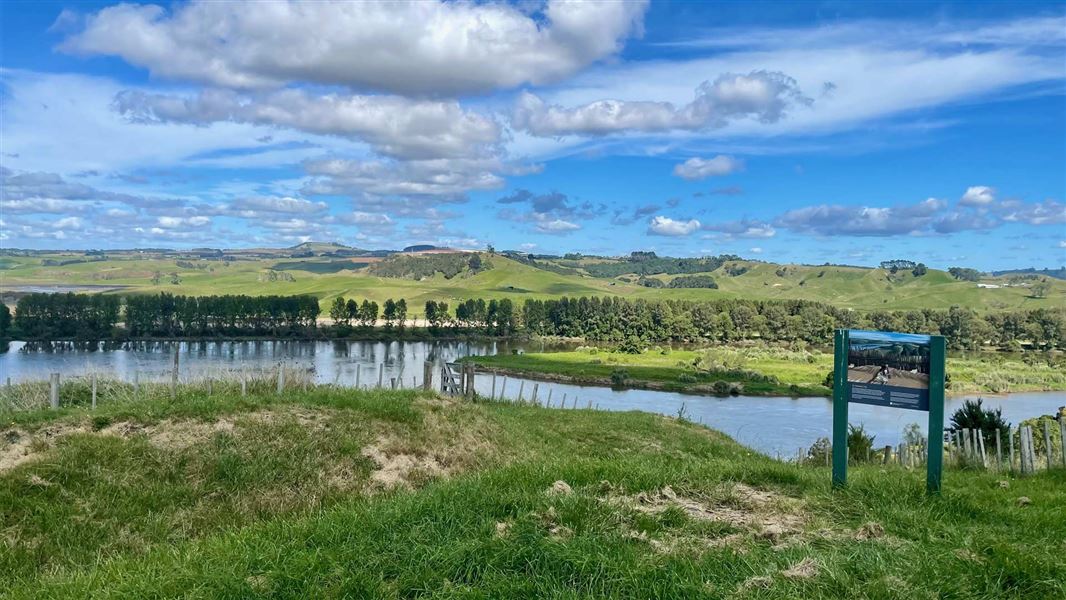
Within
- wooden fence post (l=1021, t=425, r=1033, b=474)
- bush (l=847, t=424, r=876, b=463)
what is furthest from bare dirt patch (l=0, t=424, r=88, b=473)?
bush (l=847, t=424, r=876, b=463)

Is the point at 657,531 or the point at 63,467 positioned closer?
the point at 657,531

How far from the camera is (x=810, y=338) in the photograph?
145 meters

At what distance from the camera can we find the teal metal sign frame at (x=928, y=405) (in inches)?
311

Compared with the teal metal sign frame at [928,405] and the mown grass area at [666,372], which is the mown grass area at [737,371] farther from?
the teal metal sign frame at [928,405]

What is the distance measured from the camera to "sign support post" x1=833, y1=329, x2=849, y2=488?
816 cm

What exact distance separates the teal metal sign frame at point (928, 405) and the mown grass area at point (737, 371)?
235 ft

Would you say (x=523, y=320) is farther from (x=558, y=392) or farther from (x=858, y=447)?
(x=858, y=447)

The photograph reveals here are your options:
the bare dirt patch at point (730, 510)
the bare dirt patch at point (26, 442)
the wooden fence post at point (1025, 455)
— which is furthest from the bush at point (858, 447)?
the bare dirt patch at point (26, 442)

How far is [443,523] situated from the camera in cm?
643

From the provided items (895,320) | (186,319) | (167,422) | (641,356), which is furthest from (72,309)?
(895,320)

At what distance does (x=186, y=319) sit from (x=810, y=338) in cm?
12387

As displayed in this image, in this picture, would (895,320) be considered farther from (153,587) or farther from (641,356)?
(153,587)

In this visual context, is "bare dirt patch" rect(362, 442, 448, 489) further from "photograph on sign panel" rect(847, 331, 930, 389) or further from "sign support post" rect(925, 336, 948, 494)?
"sign support post" rect(925, 336, 948, 494)

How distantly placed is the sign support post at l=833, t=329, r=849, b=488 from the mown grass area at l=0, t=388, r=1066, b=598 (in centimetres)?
32
